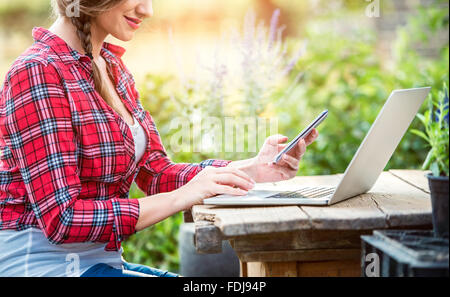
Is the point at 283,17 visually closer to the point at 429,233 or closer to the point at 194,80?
the point at 194,80

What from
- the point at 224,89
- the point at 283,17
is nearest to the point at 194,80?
the point at 224,89

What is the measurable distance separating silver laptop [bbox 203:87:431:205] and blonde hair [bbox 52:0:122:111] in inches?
20.3

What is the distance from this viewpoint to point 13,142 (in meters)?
1.50

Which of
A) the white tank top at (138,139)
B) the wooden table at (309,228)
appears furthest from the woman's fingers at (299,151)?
the white tank top at (138,139)

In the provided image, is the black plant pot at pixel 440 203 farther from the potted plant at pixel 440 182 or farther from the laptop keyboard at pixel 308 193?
the laptop keyboard at pixel 308 193

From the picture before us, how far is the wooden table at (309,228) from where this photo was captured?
133 centimetres

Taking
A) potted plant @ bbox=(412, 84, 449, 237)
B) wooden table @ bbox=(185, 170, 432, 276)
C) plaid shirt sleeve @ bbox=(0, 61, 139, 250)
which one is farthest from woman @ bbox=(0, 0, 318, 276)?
potted plant @ bbox=(412, 84, 449, 237)

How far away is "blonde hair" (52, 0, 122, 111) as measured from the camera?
1686 mm

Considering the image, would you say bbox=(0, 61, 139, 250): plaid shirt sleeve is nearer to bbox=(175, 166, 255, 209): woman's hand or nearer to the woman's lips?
bbox=(175, 166, 255, 209): woman's hand

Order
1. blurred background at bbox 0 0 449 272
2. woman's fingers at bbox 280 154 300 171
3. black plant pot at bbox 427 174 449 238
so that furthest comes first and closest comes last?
blurred background at bbox 0 0 449 272 < woman's fingers at bbox 280 154 300 171 < black plant pot at bbox 427 174 449 238

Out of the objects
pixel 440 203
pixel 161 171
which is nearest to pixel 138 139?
pixel 161 171

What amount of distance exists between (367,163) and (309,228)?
0.93 feet

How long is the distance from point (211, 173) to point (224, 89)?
5.04ft

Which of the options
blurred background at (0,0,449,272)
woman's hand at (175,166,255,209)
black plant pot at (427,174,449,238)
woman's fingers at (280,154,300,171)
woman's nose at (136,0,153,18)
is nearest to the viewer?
black plant pot at (427,174,449,238)
